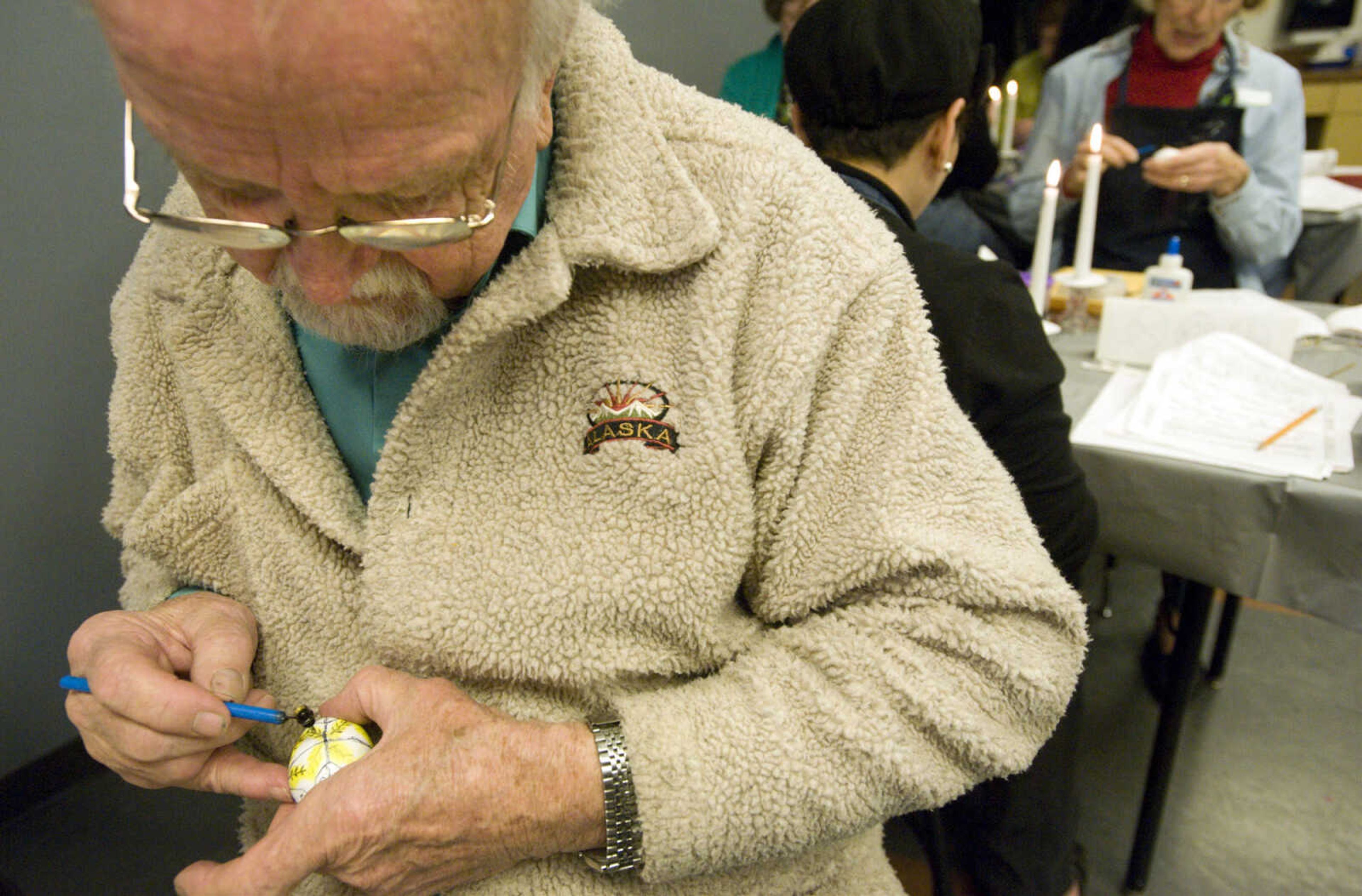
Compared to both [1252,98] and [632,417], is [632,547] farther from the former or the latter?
[1252,98]

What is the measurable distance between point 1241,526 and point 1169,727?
0.55 meters

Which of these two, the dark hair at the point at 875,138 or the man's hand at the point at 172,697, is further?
the dark hair at the point at 875,138

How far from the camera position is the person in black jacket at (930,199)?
1.12m

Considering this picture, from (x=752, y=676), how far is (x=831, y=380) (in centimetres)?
27

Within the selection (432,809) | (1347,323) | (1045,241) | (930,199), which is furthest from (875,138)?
(432,809)

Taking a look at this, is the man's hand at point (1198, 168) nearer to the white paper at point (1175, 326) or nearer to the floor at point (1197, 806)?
the white paper at point (1175, 326)

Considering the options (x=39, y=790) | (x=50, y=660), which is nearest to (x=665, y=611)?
(x=50, y=660)

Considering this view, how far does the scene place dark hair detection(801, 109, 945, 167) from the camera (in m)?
1.36

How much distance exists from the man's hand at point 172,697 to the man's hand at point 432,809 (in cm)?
9

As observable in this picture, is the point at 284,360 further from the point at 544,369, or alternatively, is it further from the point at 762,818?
the point at 762,818

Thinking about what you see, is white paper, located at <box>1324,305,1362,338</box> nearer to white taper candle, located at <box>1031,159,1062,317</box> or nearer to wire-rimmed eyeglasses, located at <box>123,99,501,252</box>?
white taper candle, located at <box>1031,159,1062,317</box>

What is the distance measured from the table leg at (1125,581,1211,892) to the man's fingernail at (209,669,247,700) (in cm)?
148

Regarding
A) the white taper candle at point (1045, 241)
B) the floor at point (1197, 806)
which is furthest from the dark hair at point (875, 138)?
the floor at point (1197, 806)

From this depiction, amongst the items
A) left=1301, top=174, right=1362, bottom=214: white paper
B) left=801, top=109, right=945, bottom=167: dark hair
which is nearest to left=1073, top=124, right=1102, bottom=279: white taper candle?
left=801, top=109, right=945, bottom=167: dark hair
